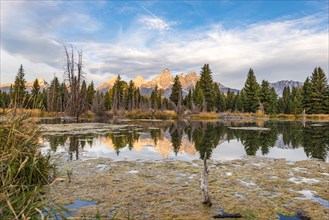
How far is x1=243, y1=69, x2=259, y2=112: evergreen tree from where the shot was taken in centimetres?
5612

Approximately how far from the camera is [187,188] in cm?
620

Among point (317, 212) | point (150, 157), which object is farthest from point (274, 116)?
point (317, 212)

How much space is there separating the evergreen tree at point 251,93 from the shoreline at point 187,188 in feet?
160

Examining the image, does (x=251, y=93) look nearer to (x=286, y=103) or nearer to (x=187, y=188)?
(x=286, y=103)

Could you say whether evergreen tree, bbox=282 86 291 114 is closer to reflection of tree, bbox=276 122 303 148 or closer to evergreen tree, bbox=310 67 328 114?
evergreen tree, bbox=310 67 328 114

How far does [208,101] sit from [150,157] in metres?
50.0

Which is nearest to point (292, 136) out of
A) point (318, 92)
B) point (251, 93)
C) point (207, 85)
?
point (318, 92)

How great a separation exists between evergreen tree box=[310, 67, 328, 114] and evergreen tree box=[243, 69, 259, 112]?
10.3 meters

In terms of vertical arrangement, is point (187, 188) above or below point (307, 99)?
below

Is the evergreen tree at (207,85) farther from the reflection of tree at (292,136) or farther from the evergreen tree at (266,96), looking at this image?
the reflection of tree at (292,136)

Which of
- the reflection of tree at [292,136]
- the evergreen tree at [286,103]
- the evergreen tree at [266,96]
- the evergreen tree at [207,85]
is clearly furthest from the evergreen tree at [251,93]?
the reflection of tree at [292,136]

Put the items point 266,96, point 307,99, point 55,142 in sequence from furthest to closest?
point 266,96
point 307,99
point 55,142

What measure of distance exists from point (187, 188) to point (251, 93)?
53.8 m

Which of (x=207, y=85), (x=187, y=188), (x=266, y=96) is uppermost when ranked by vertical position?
(x=207, y=85)
